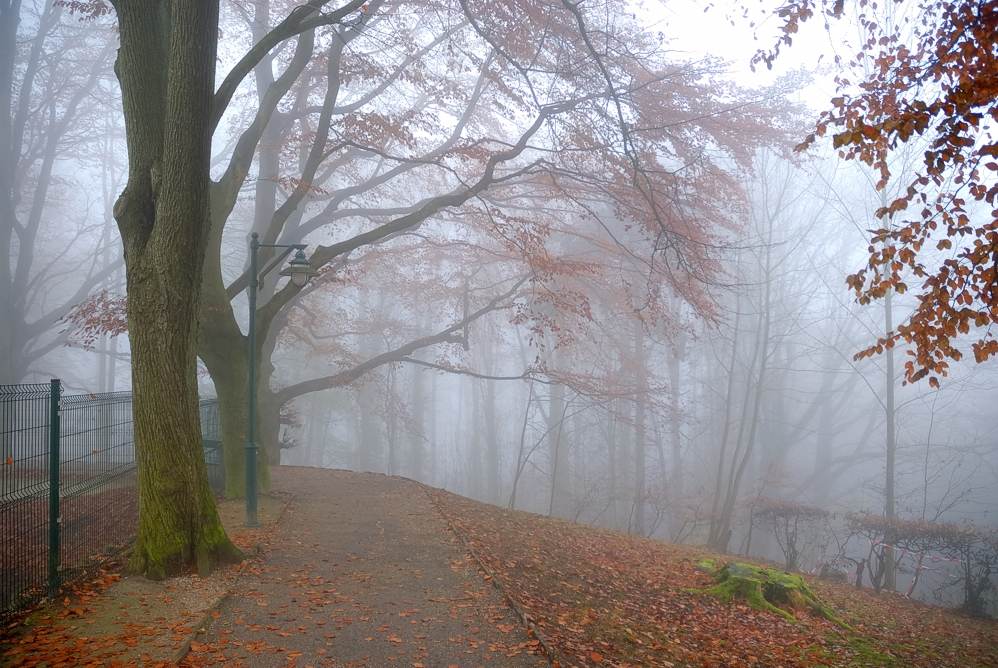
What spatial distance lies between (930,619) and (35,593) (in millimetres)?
12057

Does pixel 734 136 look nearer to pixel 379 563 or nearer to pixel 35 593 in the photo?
pixel 379 563

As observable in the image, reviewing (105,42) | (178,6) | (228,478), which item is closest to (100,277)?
(105,42)

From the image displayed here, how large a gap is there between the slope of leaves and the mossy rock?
0.20 metres

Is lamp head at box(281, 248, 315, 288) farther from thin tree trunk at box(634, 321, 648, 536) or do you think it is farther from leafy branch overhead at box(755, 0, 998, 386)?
thin tree trunk at box(634, 321, 648, 536)

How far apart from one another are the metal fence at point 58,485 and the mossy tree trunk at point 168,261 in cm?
64

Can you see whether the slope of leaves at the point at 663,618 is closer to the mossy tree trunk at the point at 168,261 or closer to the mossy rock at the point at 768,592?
the mossy rock at the point at 768,592

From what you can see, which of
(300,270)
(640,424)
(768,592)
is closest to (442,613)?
(768,592)

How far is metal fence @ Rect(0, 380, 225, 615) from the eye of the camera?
578cm

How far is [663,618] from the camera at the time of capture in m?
7.81

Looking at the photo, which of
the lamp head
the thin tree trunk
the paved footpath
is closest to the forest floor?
the paved footpath

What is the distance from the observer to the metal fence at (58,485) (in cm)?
578

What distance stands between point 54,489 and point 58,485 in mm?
102

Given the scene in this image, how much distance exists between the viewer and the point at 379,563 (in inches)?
323

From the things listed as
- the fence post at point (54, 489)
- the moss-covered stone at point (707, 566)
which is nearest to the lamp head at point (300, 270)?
the fence post at point (54, 489)
